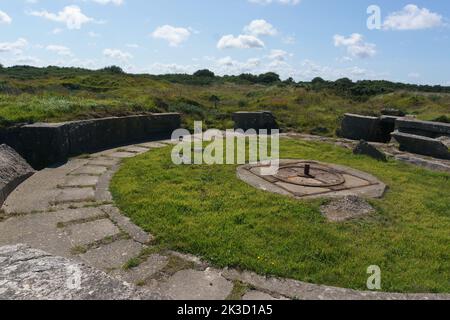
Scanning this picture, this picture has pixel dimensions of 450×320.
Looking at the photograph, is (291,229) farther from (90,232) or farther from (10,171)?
(10,171)

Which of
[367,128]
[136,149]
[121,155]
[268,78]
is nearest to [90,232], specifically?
[121,155]

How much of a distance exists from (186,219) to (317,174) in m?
2.89

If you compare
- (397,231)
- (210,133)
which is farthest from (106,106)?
(397,231)

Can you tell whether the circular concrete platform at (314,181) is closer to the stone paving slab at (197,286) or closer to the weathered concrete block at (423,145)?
the stone paving slab at (197,286)

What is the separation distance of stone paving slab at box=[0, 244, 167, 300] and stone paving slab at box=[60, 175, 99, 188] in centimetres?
388

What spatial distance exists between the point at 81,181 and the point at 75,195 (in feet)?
2.14

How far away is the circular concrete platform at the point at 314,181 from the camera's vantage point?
5.31 meters

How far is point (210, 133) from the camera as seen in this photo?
423 inches

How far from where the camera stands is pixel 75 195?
16.4ft

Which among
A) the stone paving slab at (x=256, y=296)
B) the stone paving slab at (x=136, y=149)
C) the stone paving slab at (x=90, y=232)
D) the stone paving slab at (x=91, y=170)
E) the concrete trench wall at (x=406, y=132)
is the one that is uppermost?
the concrete trench wall at (x=406, y=132)

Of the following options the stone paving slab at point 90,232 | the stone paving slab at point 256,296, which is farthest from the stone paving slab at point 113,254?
the stone paving slab at point 256,296

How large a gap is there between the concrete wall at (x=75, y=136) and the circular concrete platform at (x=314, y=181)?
3201 mm

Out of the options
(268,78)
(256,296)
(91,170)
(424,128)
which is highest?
(268,78)

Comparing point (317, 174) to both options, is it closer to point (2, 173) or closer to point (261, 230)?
point (261, 230)
